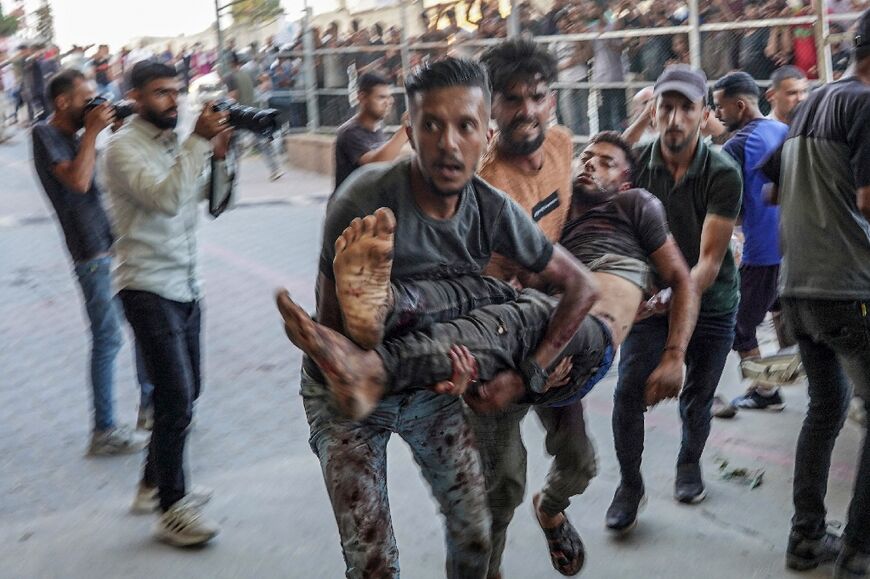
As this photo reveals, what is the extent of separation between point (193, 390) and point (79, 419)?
5.92 ft

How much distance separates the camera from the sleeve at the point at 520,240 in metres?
2.81

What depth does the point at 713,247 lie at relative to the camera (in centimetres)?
400

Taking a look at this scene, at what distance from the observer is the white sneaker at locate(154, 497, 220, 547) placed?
4.09 m

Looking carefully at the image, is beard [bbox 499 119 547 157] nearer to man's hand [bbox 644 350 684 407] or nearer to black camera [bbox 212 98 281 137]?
man's hand [bbox 644 350 684 407]

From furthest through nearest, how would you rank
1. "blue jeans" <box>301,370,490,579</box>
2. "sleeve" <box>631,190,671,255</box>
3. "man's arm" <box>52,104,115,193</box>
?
"man's arm" <box>52,104,115,193</box>
"sleeve" <box>631,190,671,255</box>
"blue jeans" <box>301,370,490,579</box>

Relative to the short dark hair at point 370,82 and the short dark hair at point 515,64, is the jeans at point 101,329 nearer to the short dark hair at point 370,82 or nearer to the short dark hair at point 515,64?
the short dark hair at point 370,82

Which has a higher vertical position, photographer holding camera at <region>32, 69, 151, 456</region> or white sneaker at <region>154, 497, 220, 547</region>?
photographer holding camera at <region>32, 69, 151, 456</region>

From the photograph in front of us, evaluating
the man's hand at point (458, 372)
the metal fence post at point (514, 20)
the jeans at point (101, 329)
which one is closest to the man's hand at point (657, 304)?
the man's hand at point (458, 372)

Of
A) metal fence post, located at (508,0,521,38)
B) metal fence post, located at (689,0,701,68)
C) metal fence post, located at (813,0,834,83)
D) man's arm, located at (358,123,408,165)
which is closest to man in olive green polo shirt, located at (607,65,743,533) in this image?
man's arm, located at (358,123,408,165)

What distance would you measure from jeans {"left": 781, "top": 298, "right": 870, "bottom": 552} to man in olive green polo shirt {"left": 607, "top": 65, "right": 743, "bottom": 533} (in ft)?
1.31

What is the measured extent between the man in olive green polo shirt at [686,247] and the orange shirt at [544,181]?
755mm

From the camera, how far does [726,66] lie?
8.83 meters

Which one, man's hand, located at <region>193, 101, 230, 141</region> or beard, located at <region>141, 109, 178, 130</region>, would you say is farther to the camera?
beard, located at <region>141, 109, 178, 130</region>

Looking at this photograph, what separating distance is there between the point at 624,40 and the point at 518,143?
6887 millimetres
